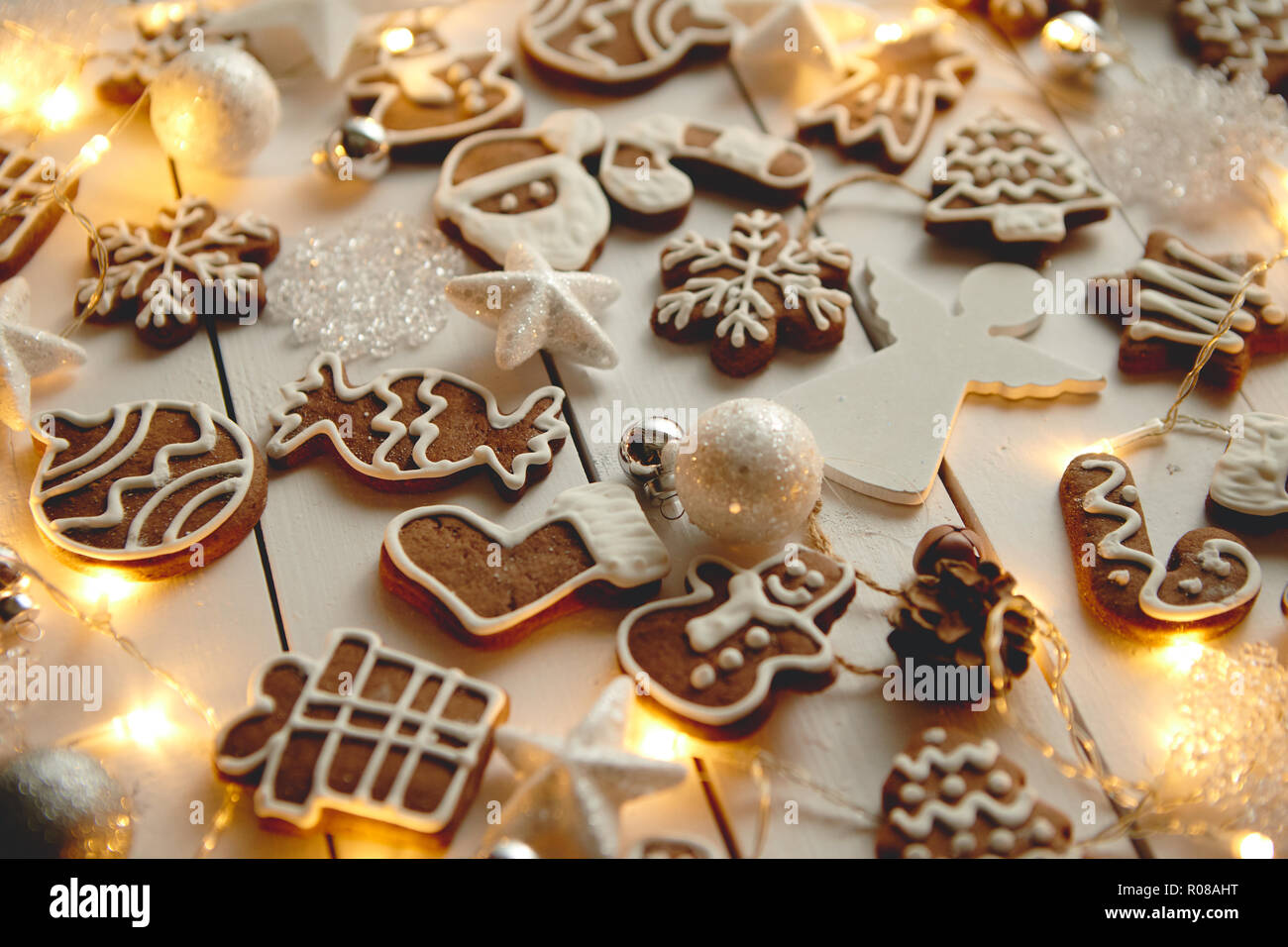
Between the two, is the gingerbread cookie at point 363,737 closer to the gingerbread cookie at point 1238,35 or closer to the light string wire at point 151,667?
the light string wire at point 151,667

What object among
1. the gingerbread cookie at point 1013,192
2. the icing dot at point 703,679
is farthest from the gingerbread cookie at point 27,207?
the gingerbread cookie at point 1013,192

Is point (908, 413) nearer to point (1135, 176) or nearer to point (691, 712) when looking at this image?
point (691, 712)

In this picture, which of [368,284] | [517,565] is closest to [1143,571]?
[517,565]

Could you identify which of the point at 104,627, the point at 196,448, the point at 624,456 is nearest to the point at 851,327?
the point at 624,456

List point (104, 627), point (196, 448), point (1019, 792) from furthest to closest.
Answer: point (196, 448)
point (104, 627)
point (1019, 792)

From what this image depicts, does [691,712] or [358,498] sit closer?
[691,712]

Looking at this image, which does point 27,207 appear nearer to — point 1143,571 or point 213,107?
point 213,107

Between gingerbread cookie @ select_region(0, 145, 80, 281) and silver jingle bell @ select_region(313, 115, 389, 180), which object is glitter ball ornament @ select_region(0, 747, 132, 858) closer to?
gingerbread cookie @ select_region(0, 145, 80, 281)

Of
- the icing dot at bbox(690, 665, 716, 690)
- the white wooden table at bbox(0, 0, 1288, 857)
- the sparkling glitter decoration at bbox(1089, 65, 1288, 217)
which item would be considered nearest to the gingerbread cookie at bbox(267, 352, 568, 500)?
the white wooden table at bbox(0, 0, 1288, 857)
